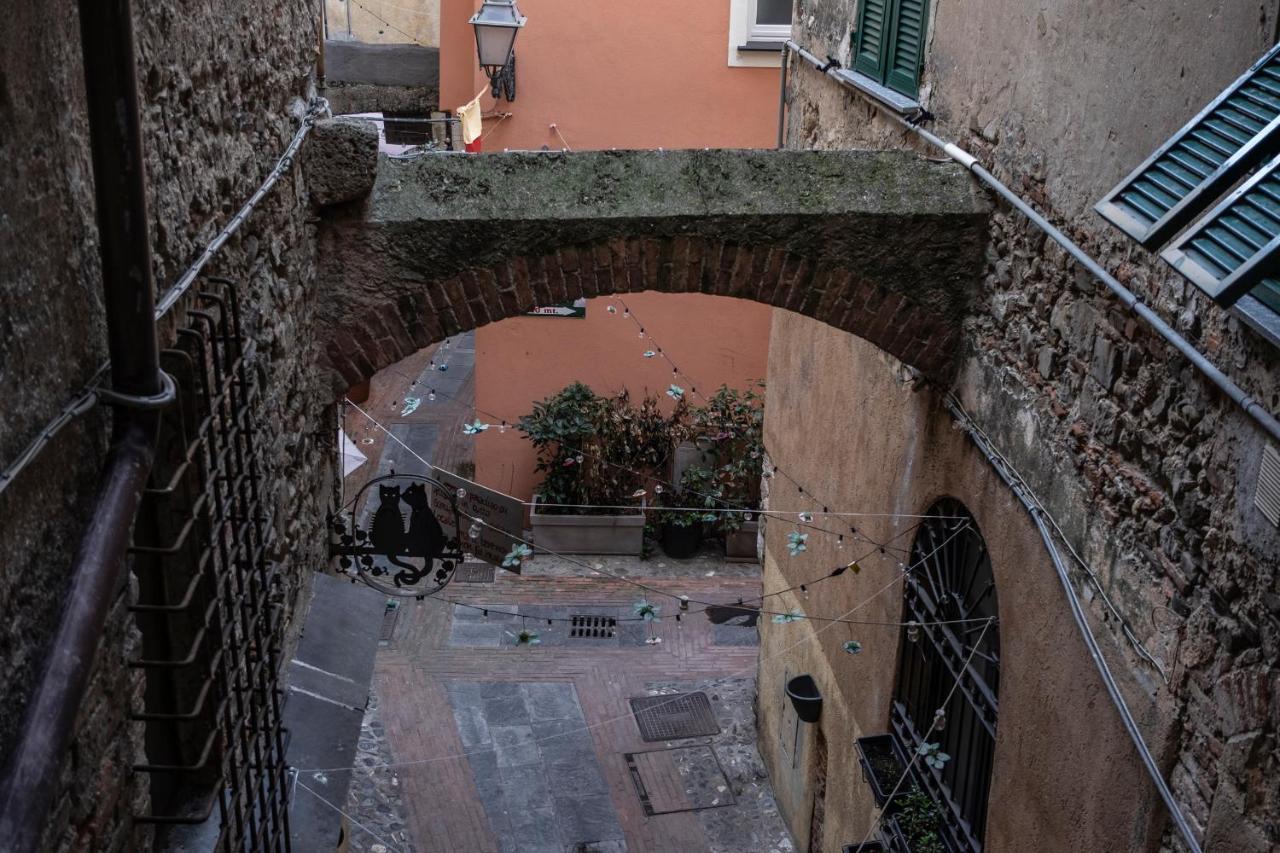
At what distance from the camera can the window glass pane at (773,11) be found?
12.0 metres

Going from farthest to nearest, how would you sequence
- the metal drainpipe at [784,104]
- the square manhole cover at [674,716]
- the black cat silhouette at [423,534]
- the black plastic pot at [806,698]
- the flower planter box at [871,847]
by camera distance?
the square manhole cover at [674,716]
the metal drainpipe at [784,104]
the black plastic pot at [806,698]
the flower planter box at [871,847]
the black cat silhouette at [423,534]

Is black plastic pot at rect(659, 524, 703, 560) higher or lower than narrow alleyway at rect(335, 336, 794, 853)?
higher

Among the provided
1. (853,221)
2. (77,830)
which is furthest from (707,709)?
(77,830)

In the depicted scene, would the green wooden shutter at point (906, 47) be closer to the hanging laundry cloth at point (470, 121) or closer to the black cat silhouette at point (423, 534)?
the black cat silhouette at point (423, 534)

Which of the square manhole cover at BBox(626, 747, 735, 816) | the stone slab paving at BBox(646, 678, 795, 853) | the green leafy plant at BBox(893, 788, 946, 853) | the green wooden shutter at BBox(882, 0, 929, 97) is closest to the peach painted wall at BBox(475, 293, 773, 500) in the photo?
the stone slab paving at BBox(646, 678, 795, 853)

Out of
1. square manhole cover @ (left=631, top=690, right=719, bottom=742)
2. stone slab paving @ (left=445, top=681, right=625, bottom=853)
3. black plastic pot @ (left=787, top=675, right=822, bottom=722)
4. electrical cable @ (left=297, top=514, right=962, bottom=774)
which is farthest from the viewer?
square manhole cover @ (left=631, top=690, right=719, bottom=742)

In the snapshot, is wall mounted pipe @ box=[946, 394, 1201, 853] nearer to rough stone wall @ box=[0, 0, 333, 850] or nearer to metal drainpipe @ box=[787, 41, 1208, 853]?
metal drainpipe @ box=[787, 41, 1208, 853]

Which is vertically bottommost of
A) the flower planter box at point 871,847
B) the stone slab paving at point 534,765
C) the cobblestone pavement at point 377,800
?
the stone slab paving at point 534,765

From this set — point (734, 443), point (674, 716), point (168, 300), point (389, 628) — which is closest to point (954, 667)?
point (168, 300)

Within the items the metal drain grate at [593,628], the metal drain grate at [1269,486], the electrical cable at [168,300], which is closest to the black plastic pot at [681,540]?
the metal drain grate at [593,628]

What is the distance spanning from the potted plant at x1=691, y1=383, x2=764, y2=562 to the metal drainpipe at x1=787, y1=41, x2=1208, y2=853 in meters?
6.39

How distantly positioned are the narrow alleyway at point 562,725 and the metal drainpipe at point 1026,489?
3.89 metres

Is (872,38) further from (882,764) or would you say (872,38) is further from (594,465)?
(594,465)

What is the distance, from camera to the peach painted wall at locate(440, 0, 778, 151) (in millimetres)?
12016
